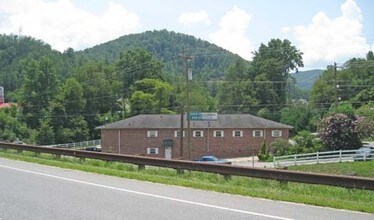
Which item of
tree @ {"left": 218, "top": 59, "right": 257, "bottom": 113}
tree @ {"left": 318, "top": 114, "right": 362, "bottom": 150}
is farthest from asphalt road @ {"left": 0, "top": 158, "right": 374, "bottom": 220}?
tree @ {"left": 218, "top": 59, "right": 257, "bottom": 113}

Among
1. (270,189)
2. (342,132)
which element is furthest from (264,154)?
(270,189)

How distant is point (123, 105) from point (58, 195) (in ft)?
314

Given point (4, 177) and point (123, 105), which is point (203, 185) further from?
point (123, 105)

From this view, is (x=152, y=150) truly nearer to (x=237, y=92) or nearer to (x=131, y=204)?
(x=131, y=204)

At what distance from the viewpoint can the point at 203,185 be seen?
1419cm

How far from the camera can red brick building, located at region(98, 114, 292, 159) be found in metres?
63.8

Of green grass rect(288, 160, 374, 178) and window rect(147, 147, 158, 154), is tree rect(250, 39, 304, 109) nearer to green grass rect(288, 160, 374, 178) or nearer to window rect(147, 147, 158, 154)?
window rect(147, 147, 158, 154)

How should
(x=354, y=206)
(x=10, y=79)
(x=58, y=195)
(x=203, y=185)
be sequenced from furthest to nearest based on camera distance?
(x=10, y=79) < (x=203, y=185) < (x=58, y=195) < (x=354, y=206)

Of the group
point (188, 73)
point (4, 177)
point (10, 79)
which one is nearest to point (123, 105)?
point (188, 73)

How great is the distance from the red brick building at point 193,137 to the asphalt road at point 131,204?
4829cm

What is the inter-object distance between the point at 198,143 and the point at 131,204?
53.2m

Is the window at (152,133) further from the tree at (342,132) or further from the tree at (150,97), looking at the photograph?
the tree at (150,97)

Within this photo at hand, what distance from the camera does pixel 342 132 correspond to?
174 ft

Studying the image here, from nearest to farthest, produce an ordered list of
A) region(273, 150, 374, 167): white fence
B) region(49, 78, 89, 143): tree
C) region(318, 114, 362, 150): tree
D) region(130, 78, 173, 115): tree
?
region(273, 150, 374, 167): white fence < region(318, 114, 362, 150): tree < region(49, 78, 89, 143): tree < region(130, 78, 173, 115): tree
